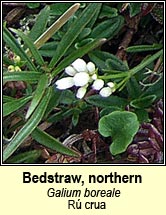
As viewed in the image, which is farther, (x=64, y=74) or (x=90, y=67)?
(x=64, y=74)

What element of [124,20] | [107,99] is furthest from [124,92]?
[124,20]

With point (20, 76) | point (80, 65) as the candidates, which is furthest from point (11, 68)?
point (80, 65)

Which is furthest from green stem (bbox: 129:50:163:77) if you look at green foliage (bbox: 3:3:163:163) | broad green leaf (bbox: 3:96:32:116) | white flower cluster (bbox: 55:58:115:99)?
broad green leaf (bbox: 3:96:32:116)

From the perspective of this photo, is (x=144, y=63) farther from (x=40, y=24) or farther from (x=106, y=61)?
(x=40, y=24)

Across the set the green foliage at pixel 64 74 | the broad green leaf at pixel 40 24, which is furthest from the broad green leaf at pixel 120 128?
the broad green leaf at pixel 40 24

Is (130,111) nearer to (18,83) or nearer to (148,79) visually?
(148,79)
